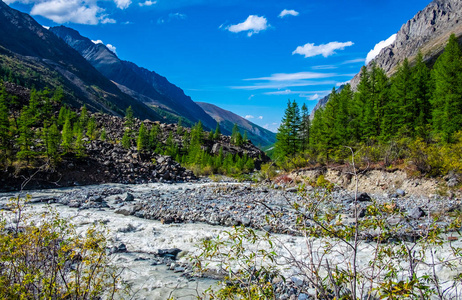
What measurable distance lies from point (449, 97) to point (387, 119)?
584cm

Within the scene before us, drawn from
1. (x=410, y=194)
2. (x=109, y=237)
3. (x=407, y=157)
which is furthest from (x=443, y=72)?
(x=109, y=237)

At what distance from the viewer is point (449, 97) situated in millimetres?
25703

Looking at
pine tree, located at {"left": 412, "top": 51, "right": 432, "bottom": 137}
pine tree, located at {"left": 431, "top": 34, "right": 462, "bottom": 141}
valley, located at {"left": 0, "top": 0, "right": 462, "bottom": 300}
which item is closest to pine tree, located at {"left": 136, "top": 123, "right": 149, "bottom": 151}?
valley, located at {"left": 0, "top": 0, "right": 462, "bottom": 300}

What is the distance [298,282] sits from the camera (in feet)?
21.3

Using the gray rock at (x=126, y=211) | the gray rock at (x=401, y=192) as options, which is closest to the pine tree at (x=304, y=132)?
the gray rock at (x=401, y=192)

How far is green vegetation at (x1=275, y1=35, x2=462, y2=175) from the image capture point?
79.4 feet

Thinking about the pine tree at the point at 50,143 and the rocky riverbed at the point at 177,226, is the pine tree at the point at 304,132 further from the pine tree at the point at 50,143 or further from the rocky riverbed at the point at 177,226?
the pine tree at the point at 50,143

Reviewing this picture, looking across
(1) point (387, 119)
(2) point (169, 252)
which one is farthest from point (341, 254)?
(1) point (387, 119)

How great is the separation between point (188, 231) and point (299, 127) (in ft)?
98.7

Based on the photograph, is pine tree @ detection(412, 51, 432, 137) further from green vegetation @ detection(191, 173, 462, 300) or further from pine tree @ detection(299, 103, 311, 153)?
green vegetation @ detection(191, 173, 462, 300)

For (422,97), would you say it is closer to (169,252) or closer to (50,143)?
(169,252)

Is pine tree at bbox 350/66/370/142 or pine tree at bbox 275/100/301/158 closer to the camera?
pine tree at bbox 350/66/370/142

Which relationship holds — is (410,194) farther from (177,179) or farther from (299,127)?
(177,179)

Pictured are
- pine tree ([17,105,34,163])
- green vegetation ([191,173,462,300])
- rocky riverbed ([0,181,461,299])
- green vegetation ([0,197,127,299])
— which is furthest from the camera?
pine tree ([17,105,34,163])
